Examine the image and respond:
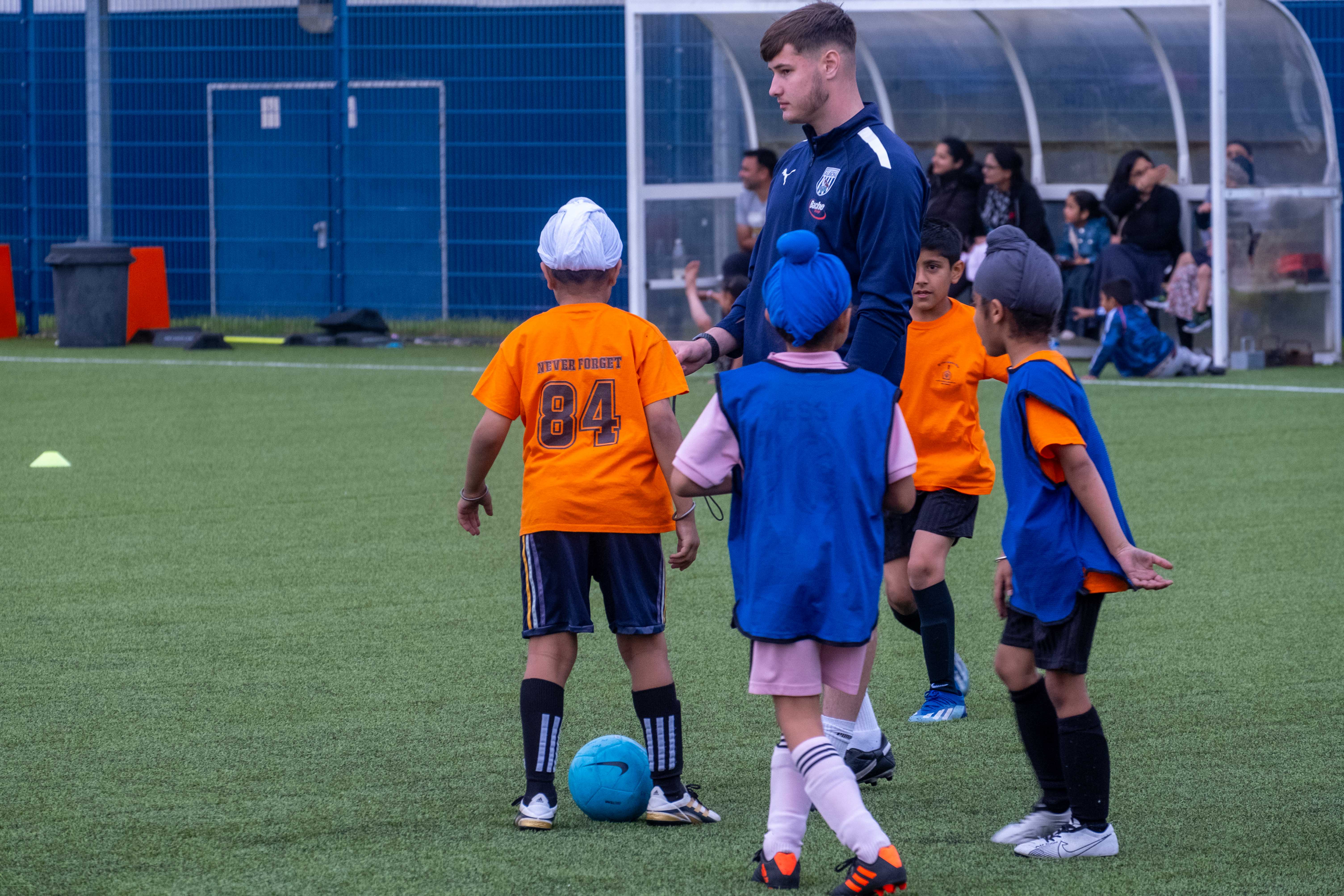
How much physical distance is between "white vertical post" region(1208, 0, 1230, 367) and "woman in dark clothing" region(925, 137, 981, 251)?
1897mm

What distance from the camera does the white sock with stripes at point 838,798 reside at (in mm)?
3307

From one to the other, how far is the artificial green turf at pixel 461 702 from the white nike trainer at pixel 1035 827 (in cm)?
4

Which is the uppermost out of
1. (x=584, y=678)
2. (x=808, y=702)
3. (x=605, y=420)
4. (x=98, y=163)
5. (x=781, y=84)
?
(x=98, y=163)

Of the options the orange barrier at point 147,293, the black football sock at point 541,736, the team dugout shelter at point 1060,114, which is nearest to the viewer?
the black football sock at point 541,736

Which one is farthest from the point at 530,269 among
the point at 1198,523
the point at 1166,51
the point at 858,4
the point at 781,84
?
the point at 781,84

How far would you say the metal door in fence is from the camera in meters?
17.9

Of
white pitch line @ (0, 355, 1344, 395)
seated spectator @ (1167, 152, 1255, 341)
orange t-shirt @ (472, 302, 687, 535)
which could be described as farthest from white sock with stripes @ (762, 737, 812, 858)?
seated spectator @ (1167, 152, 1255, 341)

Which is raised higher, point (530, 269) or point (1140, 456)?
point (530, 269)

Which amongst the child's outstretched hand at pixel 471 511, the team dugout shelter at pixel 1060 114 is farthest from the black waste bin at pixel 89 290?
the child's outstretched hand at pixel 471 511

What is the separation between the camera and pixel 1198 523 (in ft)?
25.3

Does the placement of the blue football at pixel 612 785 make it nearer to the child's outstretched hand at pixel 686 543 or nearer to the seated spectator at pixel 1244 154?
the child's outstretched hand at pixel 686 543

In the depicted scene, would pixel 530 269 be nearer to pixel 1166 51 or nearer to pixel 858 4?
pixel 858 4

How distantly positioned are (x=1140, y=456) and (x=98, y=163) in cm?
1254

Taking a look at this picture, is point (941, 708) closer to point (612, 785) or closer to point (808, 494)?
point (612, 785)
